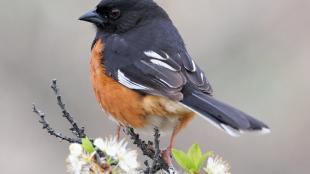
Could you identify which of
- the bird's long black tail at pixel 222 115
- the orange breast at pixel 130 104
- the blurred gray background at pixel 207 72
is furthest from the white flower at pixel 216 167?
the blurred gray background at pixel 207 72

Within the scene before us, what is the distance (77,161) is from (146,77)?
133cm

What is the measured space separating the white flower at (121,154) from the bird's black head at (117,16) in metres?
1.85

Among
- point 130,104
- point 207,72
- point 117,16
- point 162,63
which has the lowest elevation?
Result: point 207,72

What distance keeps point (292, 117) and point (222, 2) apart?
1.38 metres

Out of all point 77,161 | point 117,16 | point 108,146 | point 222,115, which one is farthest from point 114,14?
point 77,161

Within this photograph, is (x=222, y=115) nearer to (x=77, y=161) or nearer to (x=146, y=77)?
(x=146, y=77)

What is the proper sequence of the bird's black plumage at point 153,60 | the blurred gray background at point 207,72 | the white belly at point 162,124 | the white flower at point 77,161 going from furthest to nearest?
the blurred gray background at point 207,72 < the white belly at point 162,124 < the bird's black plumage at point 153,60 < the white flower at point 77,161

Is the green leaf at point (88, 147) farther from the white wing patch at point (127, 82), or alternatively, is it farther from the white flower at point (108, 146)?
the white wing patch at point (127, 82)

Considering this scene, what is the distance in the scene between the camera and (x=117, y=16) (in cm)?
479

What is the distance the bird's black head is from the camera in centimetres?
475

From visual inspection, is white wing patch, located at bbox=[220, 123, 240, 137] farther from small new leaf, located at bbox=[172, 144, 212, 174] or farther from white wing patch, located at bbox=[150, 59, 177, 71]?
white wing patch, located at bbox=[150, 59, 177, 71]

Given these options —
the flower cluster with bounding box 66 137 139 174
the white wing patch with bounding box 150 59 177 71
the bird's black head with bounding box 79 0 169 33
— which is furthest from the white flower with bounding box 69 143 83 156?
the bird's black head with bounding box 79 0 169 33

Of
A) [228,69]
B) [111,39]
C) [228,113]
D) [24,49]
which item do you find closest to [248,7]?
[228,69]

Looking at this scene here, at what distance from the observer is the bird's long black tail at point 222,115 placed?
3.43 m
